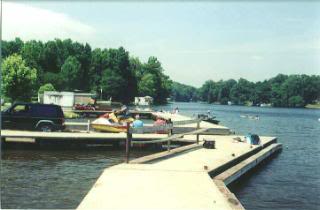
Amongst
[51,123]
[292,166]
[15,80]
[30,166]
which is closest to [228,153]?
[292,166]

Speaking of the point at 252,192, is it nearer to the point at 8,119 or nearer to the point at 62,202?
the point at 62,202

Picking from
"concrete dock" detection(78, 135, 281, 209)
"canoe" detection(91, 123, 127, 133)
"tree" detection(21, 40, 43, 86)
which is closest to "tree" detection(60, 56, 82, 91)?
"tree" detection(21, 40, 43, 86)

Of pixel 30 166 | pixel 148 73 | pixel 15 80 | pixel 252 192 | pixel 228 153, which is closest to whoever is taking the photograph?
pixel 252 192

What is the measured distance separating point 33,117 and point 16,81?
40.7m

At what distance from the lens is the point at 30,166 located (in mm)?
19797

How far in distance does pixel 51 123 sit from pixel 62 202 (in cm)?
1431

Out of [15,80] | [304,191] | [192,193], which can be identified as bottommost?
[304,191]

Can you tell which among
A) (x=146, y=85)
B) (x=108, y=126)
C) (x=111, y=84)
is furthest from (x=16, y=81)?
(x=146, y=85)

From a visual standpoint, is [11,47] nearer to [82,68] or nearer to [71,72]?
[71,72]

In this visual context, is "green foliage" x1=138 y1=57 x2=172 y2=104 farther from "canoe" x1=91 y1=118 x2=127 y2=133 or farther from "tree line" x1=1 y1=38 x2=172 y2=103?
"canoe" x1=91 y1=118 x2=127 y2=133

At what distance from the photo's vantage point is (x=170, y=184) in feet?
42.5

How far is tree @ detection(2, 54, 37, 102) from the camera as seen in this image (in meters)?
64.9

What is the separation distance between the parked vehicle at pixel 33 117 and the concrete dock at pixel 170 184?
984cm

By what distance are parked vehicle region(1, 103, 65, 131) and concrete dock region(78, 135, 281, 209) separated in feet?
32.3
